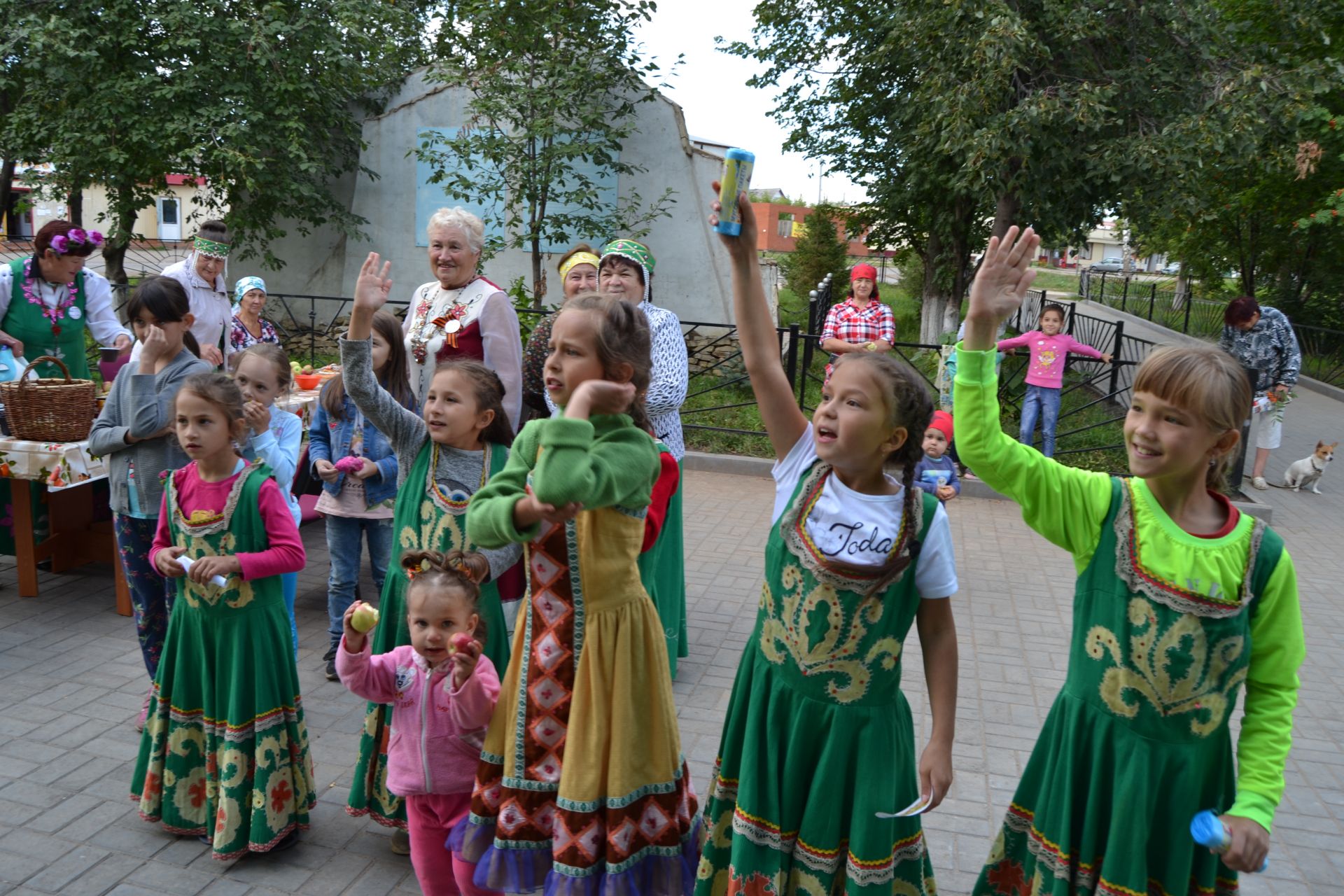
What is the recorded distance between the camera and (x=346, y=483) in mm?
4609

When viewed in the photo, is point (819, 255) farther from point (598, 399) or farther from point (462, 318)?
point (598, 399)

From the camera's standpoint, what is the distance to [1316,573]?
7.36 m

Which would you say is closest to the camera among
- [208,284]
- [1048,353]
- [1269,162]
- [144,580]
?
[144,580]

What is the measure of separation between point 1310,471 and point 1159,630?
9283mm

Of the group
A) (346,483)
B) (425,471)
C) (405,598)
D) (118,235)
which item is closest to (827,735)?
(405,598)

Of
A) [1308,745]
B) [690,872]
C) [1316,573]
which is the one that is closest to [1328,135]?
[1316,573]

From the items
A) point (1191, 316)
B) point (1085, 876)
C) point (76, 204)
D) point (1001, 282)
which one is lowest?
point (1085, 876)

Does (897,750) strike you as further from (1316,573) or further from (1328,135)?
(1328,135)

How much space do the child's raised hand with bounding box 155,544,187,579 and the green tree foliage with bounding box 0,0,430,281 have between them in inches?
382

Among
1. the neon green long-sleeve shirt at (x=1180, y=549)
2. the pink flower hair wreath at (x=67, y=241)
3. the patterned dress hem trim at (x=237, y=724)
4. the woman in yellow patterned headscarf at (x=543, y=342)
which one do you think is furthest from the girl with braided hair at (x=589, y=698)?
the pink flower hair wreath at (x=67, y=241)

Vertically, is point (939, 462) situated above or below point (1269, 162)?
below

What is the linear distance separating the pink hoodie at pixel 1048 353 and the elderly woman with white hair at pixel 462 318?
20.9 feet

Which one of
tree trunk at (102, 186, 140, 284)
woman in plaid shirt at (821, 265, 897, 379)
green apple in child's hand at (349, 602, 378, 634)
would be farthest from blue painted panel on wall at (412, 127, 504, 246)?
green apple in child's hand at (349, 602, 378, 634)

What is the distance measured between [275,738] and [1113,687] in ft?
8.08
